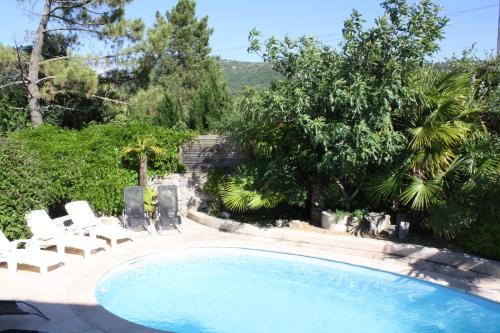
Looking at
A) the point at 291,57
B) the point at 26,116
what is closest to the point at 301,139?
the point at 291,57

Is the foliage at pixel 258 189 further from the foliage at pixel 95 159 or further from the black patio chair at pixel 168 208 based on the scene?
the foliage at pixel 95 159

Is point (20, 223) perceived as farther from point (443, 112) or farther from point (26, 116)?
point (26, 116)

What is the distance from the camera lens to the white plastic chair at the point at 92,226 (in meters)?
10.6

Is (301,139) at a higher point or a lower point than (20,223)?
higher

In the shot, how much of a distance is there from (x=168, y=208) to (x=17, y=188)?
4.08 meters

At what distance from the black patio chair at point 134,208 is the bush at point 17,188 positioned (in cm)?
231

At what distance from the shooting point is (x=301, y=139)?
1223cm

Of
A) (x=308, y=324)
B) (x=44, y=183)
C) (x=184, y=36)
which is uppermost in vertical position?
(x=184, y=36)

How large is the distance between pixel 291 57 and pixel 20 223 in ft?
24.7

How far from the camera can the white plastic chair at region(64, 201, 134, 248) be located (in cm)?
1062

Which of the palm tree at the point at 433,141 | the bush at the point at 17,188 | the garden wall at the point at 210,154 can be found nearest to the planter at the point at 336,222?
the palm tree at the point at 433,141

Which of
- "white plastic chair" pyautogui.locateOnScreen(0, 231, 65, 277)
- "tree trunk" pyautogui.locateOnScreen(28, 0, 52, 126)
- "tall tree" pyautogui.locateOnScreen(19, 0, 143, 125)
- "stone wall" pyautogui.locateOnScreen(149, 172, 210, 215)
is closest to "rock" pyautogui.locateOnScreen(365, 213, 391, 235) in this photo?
"stone wall" pyautogui.locateOnScreen(149, 172, 210, 215)

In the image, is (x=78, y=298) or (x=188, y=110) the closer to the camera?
(x=78, y=298)

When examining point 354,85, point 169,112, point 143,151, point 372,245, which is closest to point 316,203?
point 372,245
